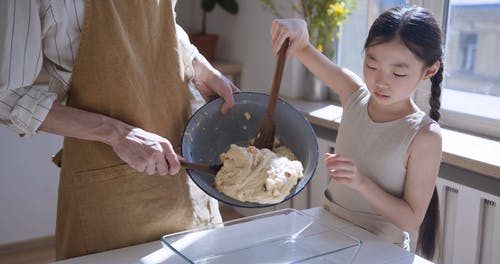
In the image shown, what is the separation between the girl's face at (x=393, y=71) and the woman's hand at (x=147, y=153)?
0.46 meters

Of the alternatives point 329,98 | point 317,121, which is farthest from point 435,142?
point 329,98

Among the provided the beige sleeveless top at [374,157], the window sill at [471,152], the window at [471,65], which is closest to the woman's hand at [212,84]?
the beige sleeveless top at [374,157]

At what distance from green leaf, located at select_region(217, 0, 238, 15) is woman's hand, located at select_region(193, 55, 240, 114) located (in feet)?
4.55

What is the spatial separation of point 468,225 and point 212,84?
86cm

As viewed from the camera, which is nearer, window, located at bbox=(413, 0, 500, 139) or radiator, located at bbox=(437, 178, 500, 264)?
radiator, located at bbox=(437, 178, 500, 264)

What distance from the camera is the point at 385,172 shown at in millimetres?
1252

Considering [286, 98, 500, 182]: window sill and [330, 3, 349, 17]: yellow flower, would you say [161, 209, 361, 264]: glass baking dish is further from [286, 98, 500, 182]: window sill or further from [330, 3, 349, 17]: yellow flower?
[330, 3, 349, 17]: yellow flower

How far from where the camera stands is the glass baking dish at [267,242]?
1065 mm

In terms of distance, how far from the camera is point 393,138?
1246 millimetres

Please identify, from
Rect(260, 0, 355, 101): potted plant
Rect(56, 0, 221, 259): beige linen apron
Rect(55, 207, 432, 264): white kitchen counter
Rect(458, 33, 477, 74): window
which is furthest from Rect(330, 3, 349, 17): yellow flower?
Rect(55, 207, 432, 264): white kitchen counter

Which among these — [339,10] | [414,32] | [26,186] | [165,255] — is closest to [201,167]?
[165,255]

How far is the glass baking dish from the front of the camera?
1.07 metres

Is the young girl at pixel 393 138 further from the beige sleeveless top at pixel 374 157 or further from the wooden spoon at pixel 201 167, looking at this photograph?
the wooden spoon at pixel 201 167

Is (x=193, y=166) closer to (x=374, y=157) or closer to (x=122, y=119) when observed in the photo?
(x=122, y=119)
